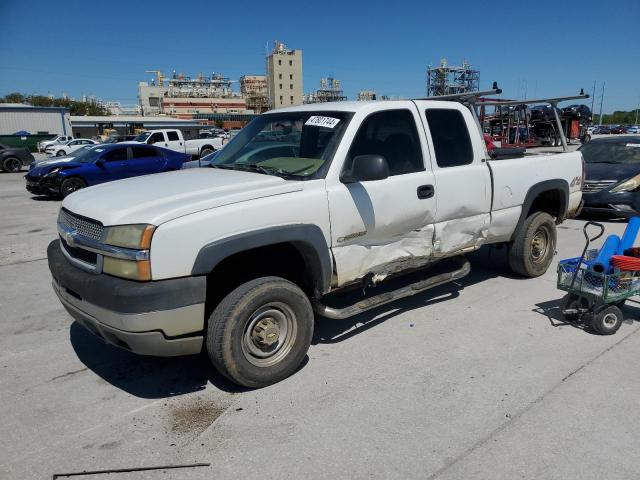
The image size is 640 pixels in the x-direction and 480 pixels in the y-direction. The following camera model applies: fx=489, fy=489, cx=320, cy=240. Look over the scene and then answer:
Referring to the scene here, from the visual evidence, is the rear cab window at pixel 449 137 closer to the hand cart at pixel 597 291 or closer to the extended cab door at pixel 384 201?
the extended cab door at pixel 384 201

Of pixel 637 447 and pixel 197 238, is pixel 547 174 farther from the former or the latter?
pixel 197 238

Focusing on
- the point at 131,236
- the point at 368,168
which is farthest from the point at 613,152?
the point at 131,236

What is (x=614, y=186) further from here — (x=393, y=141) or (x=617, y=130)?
(x=617, y=130)

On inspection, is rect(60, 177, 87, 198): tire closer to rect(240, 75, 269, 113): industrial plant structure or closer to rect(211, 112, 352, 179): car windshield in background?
rect(211, 112, 352, 179): car windshield in background

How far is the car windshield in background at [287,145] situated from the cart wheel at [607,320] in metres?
2.69

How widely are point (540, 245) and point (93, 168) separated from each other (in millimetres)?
12187

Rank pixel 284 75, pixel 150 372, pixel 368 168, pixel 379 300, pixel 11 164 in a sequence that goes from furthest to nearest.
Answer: pixel 284 75 → pixel 11 164 → pixel 379 300 → pixel 150 372 → pixel 368 168

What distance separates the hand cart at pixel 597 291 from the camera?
410 cm

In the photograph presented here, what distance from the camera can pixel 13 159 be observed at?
23.6 meters

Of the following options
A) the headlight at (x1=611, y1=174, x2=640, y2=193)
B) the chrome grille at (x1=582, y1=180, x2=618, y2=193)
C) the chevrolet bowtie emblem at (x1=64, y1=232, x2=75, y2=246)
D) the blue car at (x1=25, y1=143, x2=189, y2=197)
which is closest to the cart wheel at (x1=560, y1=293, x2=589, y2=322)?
the chevrolet bowtie emblem at (x1=64, y1=232, x2=75, y2=246)

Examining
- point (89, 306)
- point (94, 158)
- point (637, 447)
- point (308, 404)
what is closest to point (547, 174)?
point (637, 447)

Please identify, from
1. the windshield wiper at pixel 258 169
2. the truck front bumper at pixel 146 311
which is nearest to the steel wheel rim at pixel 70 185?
the windshield wiper at pixel 258 169

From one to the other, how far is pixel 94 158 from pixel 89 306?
12.3m

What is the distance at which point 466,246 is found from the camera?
484cm
